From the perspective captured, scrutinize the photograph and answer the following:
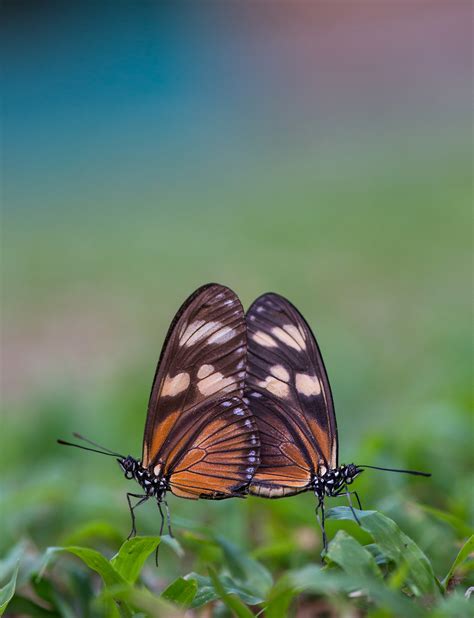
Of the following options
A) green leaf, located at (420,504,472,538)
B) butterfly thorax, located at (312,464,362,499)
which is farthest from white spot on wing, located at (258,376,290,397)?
green leaf, located at (420,504,472,538)

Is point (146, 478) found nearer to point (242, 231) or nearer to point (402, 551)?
point (402, 551)

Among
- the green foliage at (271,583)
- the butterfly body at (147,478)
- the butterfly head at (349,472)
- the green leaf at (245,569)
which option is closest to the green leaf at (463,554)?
the green foliage at (271,583)

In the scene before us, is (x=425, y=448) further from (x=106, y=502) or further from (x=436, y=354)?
(x=436, y=354)

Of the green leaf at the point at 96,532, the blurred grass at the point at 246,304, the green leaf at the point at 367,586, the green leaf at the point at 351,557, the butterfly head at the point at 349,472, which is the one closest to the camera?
the green leaf at the point at 367,586

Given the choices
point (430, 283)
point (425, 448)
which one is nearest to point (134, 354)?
point (430, 283)

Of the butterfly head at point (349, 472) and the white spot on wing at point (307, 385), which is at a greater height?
the white spot on wing at point (307, 385)

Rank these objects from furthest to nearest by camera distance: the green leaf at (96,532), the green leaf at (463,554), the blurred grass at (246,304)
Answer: the blurred grass at (246,304)
the green leaf at (96,532)
the green leaf at (463,554)

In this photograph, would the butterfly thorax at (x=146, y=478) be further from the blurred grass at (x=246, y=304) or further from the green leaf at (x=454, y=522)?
the green leaf at (x=454, y=522)

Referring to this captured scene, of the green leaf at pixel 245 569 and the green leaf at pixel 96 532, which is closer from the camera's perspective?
the green leaf at pixel 245 569
